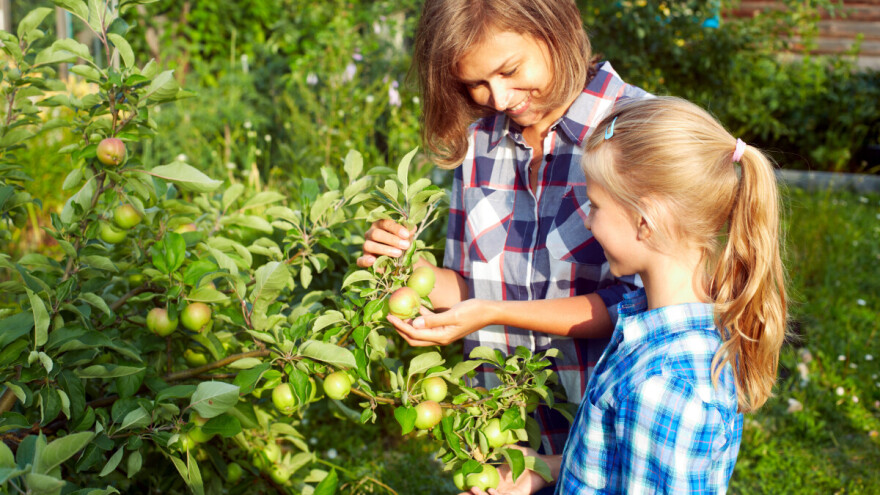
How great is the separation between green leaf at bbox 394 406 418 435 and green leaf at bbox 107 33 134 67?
0.91 meters

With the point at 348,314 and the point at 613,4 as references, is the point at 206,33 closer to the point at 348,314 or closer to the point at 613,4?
the point at 613,4

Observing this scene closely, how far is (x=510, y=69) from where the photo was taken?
1.53 meters

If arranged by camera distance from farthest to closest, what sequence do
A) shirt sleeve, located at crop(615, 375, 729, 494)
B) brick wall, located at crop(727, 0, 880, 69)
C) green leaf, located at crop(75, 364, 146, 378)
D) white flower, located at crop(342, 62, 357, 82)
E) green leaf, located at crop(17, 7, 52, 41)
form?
brick wall, located at crop(727, 0, 880, 69)
white flower, located at crop(342, 62, 357, 82)
green leaf, located at crop(17, 7, 52, 41)
green leaf, located at crop(75, 364, 146, 378)
shirt sleeve, located at crop(615, 375, 729, 494)

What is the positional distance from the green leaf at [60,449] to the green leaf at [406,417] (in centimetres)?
52

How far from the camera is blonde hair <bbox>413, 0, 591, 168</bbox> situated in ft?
4.95

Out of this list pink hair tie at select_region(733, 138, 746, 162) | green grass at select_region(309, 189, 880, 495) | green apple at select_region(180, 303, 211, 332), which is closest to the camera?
pink hair tie at select_region(733, 138, 746, 162)

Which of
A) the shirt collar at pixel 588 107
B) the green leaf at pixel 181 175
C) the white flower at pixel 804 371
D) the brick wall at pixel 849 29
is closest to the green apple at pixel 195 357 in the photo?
the green leaf at pixel 181 175

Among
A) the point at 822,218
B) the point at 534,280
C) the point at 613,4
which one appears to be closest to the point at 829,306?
the point at 822,218

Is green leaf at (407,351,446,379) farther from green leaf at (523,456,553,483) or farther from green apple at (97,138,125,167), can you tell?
green apple at (97,138,125,167)

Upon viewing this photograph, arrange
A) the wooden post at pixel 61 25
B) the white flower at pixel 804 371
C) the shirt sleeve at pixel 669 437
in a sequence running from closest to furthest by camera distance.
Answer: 1. the shirt sleeve at pixel 669 437
2. the white flower at pixel 804 371
3. the wooden post at pixel 61 25

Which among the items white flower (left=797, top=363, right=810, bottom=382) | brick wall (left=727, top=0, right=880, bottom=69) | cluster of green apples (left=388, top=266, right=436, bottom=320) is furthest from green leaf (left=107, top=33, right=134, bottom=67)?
brick wall (left=727, top=0, right=880, bottom=69)

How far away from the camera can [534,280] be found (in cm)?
163

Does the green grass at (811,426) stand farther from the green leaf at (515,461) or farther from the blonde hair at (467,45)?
the blonde hair at (467,45)

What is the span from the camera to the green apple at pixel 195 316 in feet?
4.87
